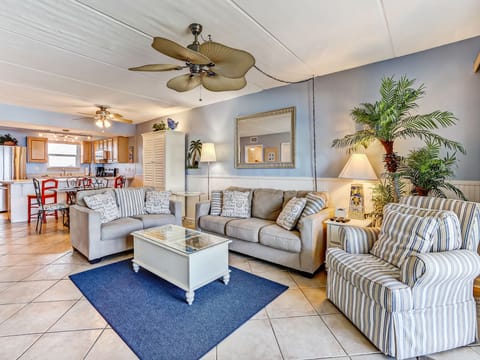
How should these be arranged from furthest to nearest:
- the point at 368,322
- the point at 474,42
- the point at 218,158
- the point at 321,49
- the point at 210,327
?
the point at 218,158, the point at 321,49, the point at 474,42, the point at 210,327, the point at 368,322

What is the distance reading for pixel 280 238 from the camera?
282 centimetres

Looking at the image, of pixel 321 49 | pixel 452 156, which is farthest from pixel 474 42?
pixel 321 49

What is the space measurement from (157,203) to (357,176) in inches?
117

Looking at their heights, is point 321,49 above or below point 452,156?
above

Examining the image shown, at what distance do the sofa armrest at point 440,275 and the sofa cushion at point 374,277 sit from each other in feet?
0.25

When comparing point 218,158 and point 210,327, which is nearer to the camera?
point 210,327

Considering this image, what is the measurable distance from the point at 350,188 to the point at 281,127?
1.43 m

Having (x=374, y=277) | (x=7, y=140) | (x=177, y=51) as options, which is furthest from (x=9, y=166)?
(x=374, y=277)

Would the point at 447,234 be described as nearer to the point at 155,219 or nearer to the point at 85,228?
the point at 155,219

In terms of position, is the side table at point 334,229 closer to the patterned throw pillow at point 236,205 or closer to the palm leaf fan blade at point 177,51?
the patterned throw pillow at point 236,205

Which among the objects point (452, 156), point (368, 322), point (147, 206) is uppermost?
point (452, 156)

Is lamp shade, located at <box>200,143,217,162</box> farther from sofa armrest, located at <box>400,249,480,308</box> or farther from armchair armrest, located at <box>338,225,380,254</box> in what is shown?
sofa armrest, located at <box>400,249,480,308</box>

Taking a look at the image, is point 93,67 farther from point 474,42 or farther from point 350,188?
point 474,42

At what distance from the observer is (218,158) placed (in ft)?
15.9
